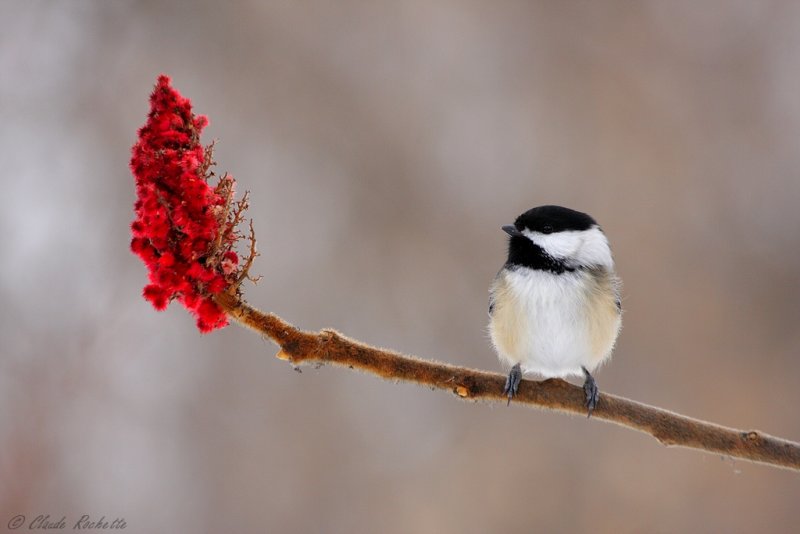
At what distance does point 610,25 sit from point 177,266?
2327mm

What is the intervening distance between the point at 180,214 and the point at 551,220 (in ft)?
2.10

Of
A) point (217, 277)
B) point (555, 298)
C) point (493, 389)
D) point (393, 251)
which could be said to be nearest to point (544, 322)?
point (555, 298)

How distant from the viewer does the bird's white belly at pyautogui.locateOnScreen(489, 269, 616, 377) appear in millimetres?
1394

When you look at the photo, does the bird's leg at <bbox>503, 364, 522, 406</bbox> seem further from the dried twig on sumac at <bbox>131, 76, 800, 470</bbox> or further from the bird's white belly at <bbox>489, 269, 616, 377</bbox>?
the bird's white belly at <bbox>489, 269, 616, 377</bbox>

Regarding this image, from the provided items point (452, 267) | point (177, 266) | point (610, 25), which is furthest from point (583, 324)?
point (610, 25)

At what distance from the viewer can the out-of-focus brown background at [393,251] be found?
236 centimetres

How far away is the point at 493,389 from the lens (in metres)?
1.13

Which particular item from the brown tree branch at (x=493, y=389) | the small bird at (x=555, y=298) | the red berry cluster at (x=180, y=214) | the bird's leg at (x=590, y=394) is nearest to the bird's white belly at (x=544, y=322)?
the small bird at (x=555, y=298)

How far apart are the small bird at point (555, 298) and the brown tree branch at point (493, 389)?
0.06 meters

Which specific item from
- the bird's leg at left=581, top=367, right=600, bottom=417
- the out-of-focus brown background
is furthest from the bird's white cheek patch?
the out-of-focus brown background

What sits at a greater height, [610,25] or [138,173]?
[610,25]

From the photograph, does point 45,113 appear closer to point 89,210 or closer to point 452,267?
point 89,210

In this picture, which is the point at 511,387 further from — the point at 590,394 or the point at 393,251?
the point at 393,251

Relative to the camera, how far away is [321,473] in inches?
96.1
